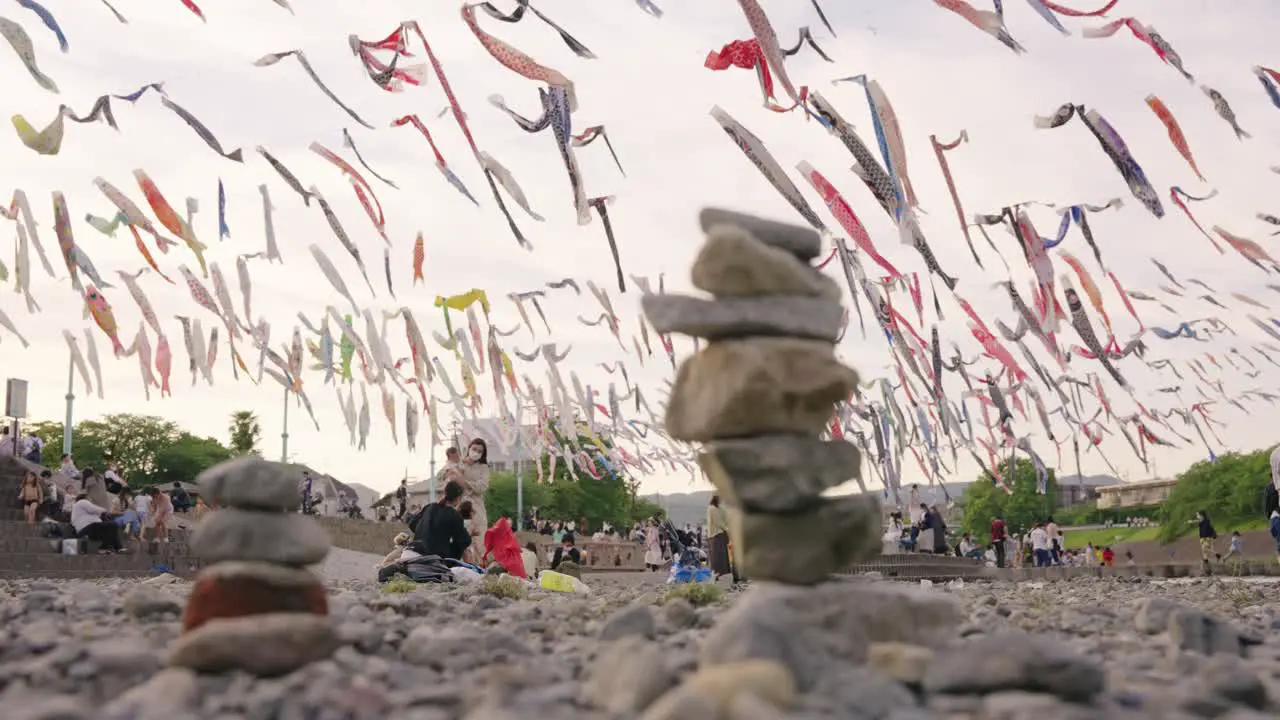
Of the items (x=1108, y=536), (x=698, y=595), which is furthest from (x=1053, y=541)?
(x=1108, y=536)

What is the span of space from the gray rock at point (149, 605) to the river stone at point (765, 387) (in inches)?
113

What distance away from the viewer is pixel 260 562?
373cm

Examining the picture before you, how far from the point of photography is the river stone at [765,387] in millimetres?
3590

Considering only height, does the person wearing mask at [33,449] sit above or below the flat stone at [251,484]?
above

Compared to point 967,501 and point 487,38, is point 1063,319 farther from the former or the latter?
point 967,501

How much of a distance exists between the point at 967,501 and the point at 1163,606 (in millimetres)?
91722

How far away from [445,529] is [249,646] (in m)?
7.48

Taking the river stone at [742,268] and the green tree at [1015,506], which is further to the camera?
the green tree at [1015,506]

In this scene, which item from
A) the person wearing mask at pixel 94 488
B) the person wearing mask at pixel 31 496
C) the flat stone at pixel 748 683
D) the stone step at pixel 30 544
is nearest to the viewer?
the flat stone at pixel 748 683

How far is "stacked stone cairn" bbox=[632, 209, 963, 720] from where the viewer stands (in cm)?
363

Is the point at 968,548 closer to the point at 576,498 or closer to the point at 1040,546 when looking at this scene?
the point at 1040,546

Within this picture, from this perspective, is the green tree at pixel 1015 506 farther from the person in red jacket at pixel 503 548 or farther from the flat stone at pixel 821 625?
the flat stone at pixel 821 625

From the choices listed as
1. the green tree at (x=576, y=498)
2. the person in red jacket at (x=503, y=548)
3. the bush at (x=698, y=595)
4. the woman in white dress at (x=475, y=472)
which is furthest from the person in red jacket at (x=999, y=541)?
the green tree at (x=576, y=498)

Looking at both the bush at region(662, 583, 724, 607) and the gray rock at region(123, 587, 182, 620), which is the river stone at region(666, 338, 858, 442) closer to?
the gray rock at region(123, 587, 182, 620)
